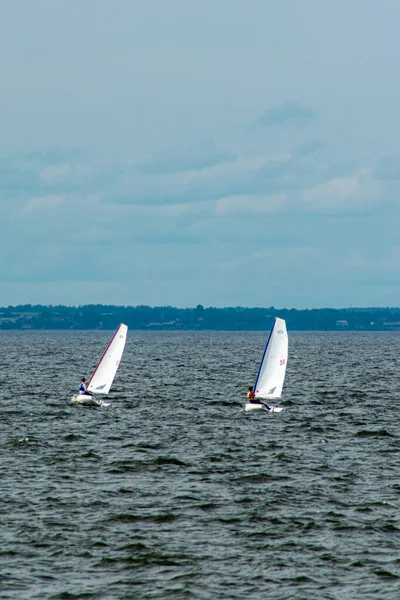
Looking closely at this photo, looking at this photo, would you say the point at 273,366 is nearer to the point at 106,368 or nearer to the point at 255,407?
the point at 255,407

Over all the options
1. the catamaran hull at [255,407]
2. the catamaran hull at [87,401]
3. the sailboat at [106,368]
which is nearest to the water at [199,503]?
the catamaran hull at [255,407]

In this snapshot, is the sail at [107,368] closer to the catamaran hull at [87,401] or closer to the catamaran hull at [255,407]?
the catamaran hull at [87,401]

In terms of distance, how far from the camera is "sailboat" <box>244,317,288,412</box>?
68.8 meters

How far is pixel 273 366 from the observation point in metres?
69.3

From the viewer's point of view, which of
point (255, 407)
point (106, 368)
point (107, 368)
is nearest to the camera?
point (255, 407)

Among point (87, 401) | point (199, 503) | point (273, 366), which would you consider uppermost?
point (273, 366)

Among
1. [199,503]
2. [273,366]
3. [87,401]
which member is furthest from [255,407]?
[199,503]

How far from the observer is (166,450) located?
159 ft

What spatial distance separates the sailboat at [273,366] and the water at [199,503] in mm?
2005

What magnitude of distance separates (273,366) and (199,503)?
33516mm

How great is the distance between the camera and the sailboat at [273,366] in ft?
226

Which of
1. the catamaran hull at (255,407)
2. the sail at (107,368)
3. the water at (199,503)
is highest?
the sail at (107,368)

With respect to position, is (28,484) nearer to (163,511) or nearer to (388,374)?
(163,511)

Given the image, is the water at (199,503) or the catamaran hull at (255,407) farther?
the catamaran hull at (255,407)
